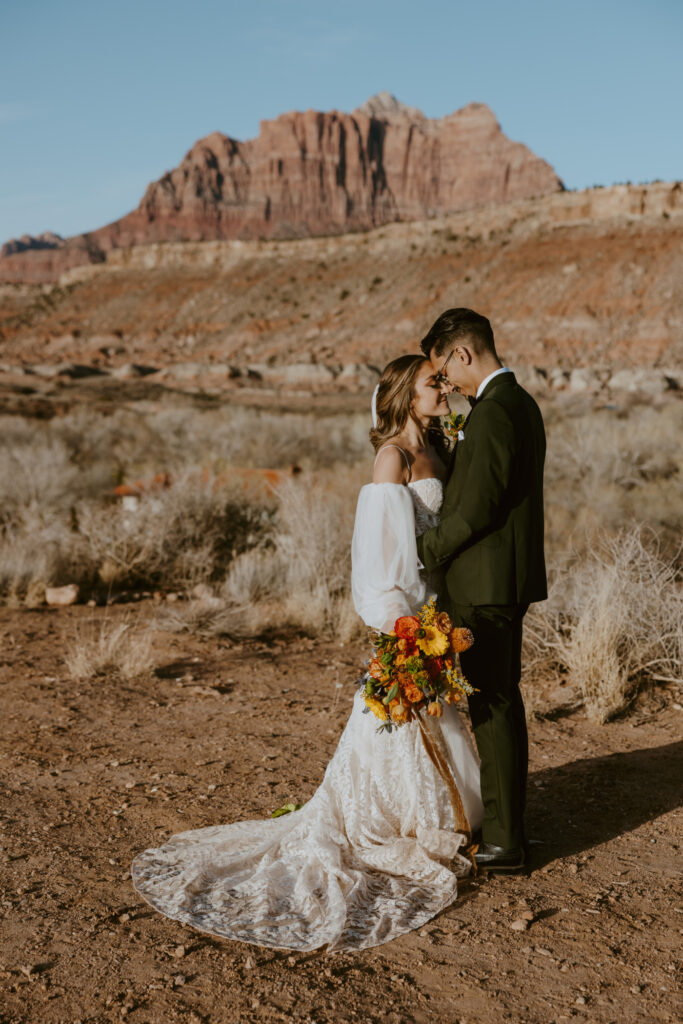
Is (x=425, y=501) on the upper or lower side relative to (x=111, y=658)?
upper

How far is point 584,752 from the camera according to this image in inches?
199

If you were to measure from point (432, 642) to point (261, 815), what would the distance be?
5.01ft

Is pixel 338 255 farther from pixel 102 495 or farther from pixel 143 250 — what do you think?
pixel 102 495

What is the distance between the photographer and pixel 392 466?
11.5 feet

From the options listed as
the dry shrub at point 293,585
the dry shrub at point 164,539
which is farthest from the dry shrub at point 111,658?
the dry shrub at point 164,539

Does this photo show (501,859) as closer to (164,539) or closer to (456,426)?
(456,426)

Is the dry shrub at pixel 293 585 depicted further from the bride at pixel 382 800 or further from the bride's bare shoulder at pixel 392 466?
the bride's bare shoulder at pixel 392 466

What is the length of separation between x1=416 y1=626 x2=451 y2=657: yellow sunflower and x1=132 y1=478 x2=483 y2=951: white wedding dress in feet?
0.74

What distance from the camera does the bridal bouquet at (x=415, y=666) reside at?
328 centimetres

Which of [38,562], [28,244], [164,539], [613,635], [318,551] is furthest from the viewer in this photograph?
[28,244]

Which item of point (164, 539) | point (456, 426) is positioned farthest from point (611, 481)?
point (456, 426)

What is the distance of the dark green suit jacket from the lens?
129 inches

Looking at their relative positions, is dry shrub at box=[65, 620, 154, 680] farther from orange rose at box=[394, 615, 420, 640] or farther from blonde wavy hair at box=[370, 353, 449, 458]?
orange rose at box=[394, 615, 420, 640]

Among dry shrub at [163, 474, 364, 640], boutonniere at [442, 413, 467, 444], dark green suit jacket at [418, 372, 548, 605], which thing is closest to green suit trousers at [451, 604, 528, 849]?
dark green suit jacket at [418, 372, 548, 605]
